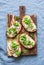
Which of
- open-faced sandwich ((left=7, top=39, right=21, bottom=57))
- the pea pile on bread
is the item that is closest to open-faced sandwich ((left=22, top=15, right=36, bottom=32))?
the pea pile on bread

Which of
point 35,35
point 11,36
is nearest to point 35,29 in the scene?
point 35,35

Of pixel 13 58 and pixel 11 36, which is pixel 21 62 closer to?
pixel 13 58

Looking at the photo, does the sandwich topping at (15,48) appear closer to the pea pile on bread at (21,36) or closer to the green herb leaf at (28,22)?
the pea pile on bread at (21,36)

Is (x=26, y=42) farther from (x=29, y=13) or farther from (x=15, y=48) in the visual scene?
(x=29, y=13)

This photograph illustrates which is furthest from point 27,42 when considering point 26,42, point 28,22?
point 28,22

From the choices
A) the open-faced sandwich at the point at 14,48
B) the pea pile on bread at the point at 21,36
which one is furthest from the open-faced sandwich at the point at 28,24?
the open-faced sandwich at the point at 14,48
